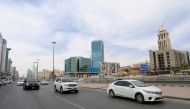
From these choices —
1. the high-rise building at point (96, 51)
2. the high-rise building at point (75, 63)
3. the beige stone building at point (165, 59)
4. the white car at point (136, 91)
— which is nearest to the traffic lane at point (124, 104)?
the white car at point (136, 91)

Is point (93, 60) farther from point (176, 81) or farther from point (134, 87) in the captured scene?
point (134, 87)

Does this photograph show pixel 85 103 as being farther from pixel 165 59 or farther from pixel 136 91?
pixel 165 59

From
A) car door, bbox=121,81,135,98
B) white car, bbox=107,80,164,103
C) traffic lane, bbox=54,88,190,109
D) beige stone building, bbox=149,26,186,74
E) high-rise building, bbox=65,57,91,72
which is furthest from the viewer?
beige stone building, bbox=149,26,186,74

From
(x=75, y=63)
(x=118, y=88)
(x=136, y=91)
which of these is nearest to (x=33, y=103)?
(x=118, y=88)

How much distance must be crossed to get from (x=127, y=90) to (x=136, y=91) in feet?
3.97

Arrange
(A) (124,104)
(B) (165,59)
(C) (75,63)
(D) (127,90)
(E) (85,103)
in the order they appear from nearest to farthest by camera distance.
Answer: (A) (124,104)
(E) (85,103)
(D) (127,90)
(C) (75,63)
(B) (165,59)

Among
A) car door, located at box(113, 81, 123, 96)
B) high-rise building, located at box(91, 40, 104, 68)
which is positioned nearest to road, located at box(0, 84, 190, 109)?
car door, located at box(113, 81, 123, 96)

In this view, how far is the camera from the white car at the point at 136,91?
14469 millimetres

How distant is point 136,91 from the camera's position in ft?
50.5

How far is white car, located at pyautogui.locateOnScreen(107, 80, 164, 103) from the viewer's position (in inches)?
570

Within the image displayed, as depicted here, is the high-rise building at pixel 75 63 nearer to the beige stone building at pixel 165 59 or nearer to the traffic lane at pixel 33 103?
the beige stone building at pixel 165 59

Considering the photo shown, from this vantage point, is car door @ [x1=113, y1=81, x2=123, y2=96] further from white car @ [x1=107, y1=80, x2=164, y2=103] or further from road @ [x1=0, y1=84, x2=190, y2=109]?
road @ [x1=0, y1=84, x2=190, y2=109]

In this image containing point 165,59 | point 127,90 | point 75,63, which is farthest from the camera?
point 165,59

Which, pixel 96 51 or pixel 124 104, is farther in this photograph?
pixel 96 51
